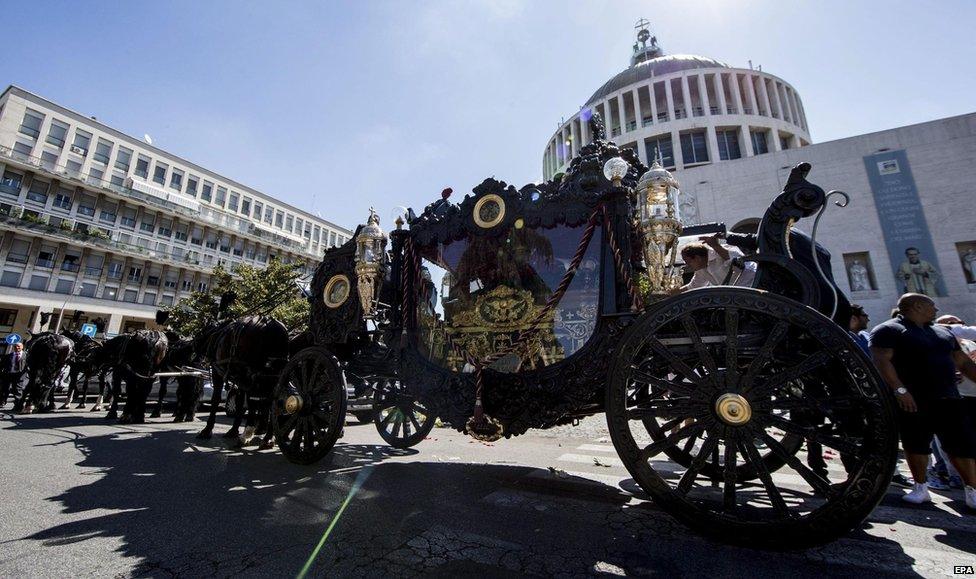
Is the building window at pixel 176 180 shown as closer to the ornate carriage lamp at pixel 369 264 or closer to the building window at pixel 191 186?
the building window at pixel 191 186

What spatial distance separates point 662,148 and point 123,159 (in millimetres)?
49921

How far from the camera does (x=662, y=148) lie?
35406 millimetres

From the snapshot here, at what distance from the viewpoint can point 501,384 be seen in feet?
12.1

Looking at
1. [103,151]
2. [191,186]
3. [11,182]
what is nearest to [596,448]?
[11,182]

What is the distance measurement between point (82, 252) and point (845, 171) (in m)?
53.0

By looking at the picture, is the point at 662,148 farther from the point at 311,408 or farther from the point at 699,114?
the point at 311,408

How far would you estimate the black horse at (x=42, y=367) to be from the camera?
8969 mm

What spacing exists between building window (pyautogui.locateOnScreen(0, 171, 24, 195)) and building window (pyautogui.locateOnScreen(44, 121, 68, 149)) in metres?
4.34

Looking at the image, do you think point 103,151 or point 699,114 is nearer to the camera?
point 103,151

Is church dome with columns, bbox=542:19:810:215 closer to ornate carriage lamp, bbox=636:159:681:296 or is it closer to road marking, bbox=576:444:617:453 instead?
road marking, bbox=576:444:617:453

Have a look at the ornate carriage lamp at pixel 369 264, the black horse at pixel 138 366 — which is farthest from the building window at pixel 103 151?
the ornate carriage lamp at pixel 369 264

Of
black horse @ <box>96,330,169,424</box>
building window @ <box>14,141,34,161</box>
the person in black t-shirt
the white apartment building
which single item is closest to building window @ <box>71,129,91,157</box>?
the white apartment building

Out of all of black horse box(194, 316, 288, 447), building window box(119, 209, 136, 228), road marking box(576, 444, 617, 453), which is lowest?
road marking box(576, 444, 617, 453)

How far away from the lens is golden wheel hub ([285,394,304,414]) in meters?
4.48
